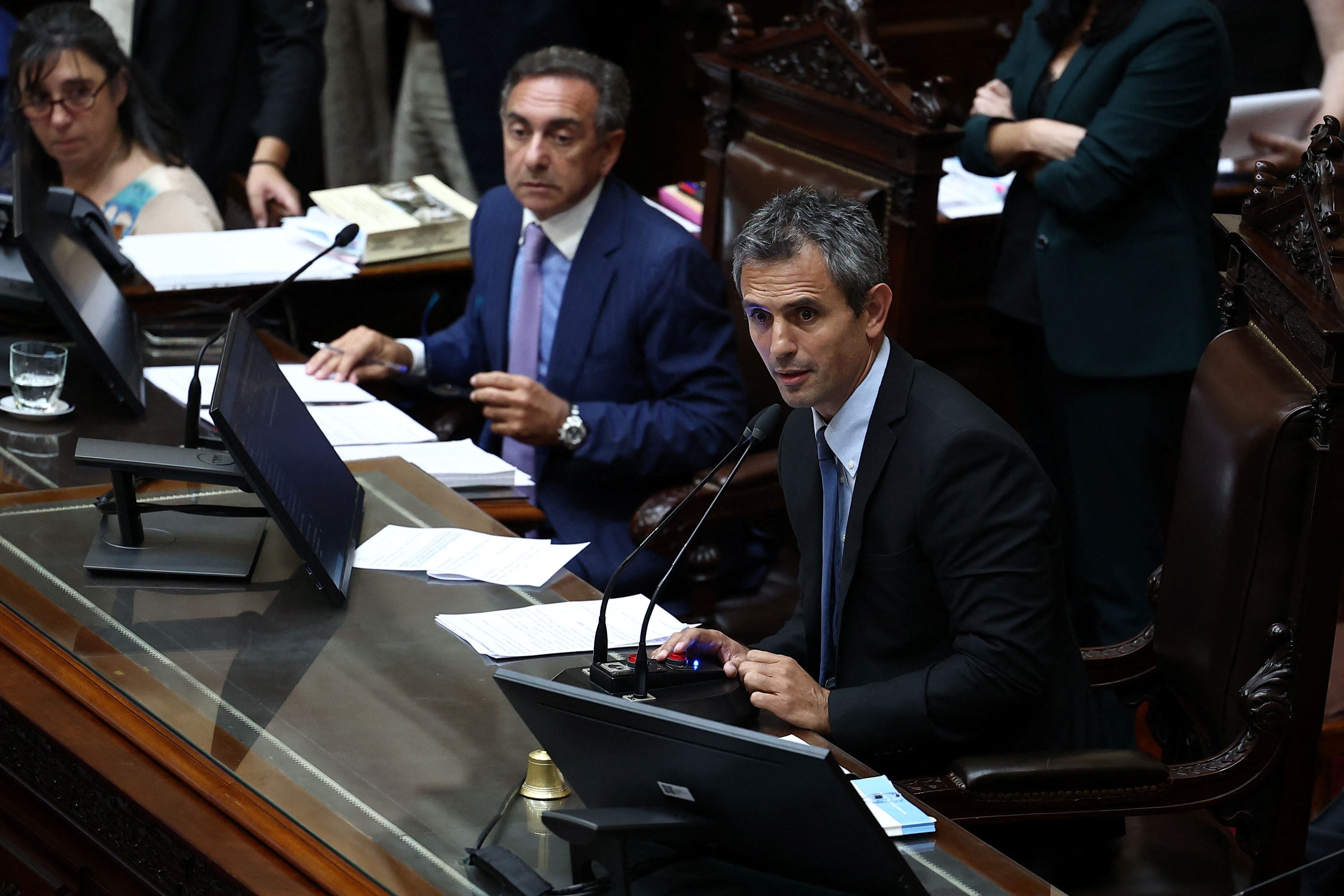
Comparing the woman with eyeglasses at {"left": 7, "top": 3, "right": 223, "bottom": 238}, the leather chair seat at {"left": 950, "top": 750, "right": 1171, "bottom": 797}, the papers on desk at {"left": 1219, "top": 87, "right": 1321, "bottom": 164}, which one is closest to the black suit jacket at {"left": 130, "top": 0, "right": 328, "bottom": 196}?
the woman with eyeglasses at {"left": 7, "top": 3, "right": 223, "bottom": 238}

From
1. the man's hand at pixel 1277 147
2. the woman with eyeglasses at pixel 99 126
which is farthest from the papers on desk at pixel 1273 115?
→ the woman with eyeglasses at pixel 99 126

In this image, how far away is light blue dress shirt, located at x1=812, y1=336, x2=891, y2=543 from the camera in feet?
6.52

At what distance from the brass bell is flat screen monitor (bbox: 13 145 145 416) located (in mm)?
1359

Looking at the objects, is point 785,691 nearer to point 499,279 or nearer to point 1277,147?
point 499,279

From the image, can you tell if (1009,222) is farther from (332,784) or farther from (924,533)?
(332,784)

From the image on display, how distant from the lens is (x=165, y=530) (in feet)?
6.90

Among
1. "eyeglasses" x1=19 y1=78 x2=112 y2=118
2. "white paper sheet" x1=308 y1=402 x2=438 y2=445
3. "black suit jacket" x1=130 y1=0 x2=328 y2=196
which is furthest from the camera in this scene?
"black suit jacket" x1=130 y1=0 x2=328 y2=196

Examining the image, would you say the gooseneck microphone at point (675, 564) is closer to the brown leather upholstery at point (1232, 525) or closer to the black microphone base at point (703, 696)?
the black microphone base at point (703, 696)

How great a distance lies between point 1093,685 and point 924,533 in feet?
1.39

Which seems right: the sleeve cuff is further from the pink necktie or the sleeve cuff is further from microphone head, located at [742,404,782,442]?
microphone head, located at [742,404,782,442]

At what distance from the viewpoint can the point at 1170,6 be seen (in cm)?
267

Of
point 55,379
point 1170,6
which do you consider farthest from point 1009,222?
point 55,379

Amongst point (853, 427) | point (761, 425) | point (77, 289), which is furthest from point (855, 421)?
point (77, 289)

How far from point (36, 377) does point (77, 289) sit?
16cm
